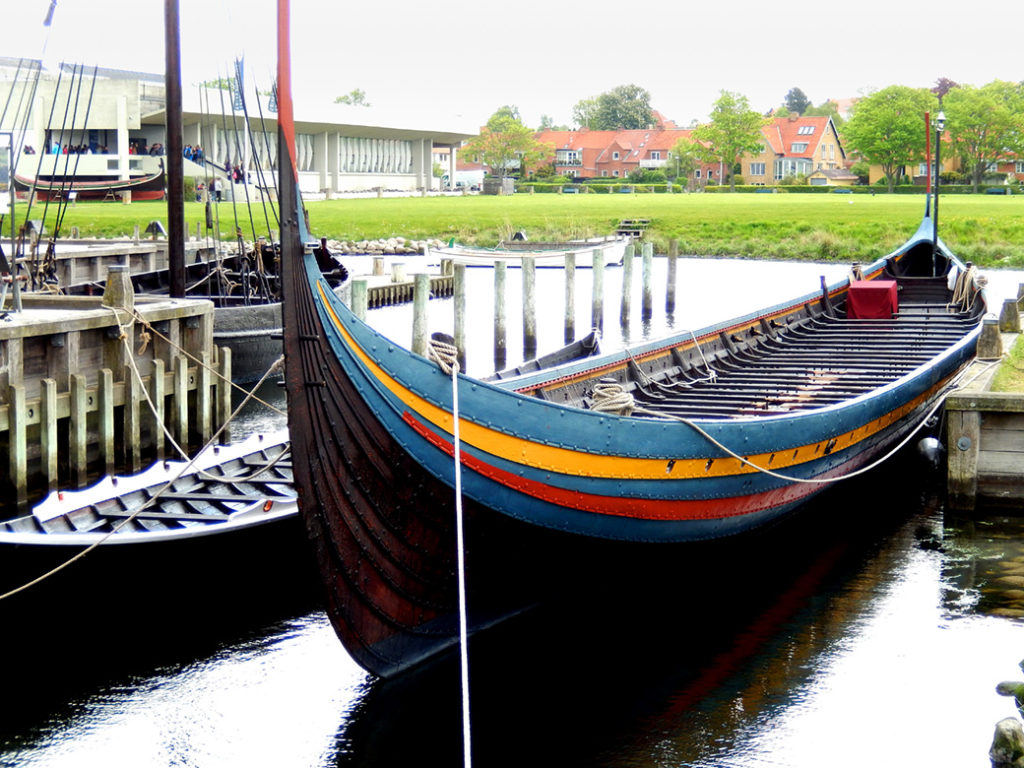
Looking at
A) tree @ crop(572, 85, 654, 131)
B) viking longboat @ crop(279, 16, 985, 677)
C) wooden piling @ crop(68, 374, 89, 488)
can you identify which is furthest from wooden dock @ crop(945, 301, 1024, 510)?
tree @ crop(572, 85, 654, 131)

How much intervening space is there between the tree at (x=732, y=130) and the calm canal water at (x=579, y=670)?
111668 mm

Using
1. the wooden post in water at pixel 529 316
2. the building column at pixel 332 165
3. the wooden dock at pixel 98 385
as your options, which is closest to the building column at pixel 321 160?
the building column at pixel 332 165

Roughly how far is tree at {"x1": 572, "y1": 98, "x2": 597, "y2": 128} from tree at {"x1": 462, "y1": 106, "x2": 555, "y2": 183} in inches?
1459

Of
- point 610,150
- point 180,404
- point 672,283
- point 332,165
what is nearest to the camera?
point 180,404

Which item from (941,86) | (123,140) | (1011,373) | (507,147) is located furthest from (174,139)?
(507,147)

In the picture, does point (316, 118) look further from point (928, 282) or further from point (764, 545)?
point (764, 545)

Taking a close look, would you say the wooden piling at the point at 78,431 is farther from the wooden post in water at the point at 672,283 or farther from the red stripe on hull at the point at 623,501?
the wooden post in water at the point at 672,283

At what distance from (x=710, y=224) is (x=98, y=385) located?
5085 centimetres

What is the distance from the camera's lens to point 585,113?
180m

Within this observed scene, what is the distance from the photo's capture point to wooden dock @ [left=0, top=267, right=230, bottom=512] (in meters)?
14.8

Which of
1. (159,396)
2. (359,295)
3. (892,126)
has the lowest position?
(159,396)

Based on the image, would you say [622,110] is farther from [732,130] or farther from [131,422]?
[131,422]

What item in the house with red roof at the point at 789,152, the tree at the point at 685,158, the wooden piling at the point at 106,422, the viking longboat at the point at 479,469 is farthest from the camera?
the house with red roof at the point at 789,152

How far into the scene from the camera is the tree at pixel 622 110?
173 meters
